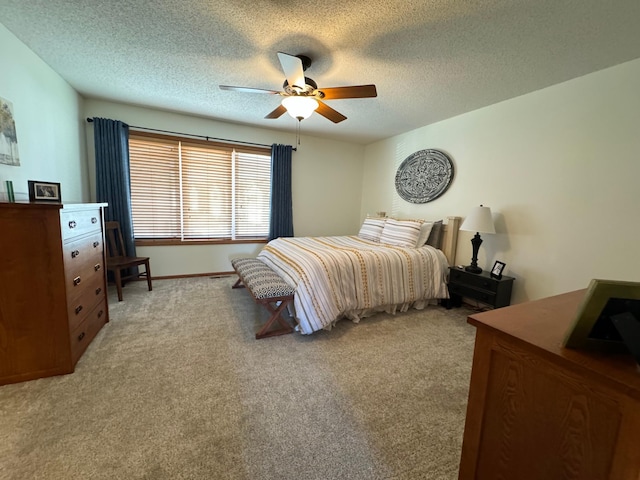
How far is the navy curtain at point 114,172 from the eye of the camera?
11.1 ft

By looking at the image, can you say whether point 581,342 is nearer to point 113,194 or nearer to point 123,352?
point 123,352

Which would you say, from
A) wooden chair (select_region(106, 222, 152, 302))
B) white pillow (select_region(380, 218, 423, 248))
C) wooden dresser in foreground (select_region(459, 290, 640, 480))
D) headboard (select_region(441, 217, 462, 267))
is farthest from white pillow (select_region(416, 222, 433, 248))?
wooden chair (select_region(106, 222, 152, 302))

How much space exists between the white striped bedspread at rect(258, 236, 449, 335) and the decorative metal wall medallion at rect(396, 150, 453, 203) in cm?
93

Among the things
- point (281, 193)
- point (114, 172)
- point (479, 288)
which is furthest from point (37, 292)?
point (479, 288)

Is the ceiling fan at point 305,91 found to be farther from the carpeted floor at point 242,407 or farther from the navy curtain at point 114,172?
the navy curtain at point 114,172

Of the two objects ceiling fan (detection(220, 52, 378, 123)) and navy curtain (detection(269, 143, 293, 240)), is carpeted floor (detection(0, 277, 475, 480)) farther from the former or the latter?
navy curtain (detection(269, 143, 293, 240))

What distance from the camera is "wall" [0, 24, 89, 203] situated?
2.06 m

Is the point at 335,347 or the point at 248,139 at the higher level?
the point at 248,139

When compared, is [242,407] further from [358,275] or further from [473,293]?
[473,293]

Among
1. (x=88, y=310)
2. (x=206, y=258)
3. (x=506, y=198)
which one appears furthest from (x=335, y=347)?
(x=206, y=258)

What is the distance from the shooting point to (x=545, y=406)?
0.76 m

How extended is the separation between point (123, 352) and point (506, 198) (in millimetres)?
4031

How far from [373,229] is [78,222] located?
130 inches

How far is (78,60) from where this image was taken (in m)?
2.40
